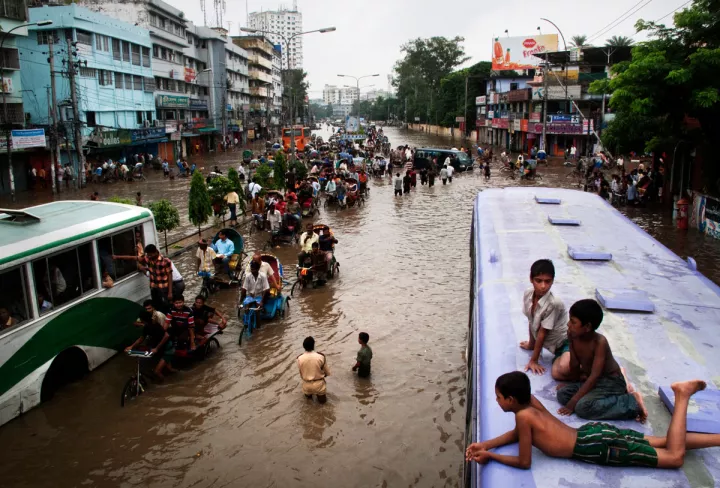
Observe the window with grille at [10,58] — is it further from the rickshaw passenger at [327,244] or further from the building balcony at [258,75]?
the building balcony at [258,75]

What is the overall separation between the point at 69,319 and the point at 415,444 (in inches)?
206

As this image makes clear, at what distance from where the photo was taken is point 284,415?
820 centimetres

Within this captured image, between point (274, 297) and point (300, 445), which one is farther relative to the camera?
point (274, 297)

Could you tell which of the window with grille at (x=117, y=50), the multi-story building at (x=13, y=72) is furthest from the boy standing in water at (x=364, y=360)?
the window with grille at (x=117, y=50)

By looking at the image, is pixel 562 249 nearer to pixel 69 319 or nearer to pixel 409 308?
pixel 409 308

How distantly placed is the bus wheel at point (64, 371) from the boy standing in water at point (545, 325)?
22.5 feet

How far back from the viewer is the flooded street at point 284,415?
22.8 ft

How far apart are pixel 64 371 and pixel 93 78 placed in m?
38.9

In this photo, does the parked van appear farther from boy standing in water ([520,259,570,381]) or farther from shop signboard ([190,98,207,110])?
boy standing in water ([520,259,570,381])

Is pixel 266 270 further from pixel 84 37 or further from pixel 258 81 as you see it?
pixel 258 81

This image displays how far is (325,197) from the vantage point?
94.2ft

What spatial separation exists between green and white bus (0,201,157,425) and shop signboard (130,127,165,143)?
38361 mm

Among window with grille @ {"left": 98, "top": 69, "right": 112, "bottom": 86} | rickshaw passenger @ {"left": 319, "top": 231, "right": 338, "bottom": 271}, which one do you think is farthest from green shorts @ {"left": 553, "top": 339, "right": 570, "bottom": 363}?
window with grille @ {"left": 98, "top": 69, "right": 112, "bottom": 86}

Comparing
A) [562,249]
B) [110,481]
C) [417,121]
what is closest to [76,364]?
[110,481]
